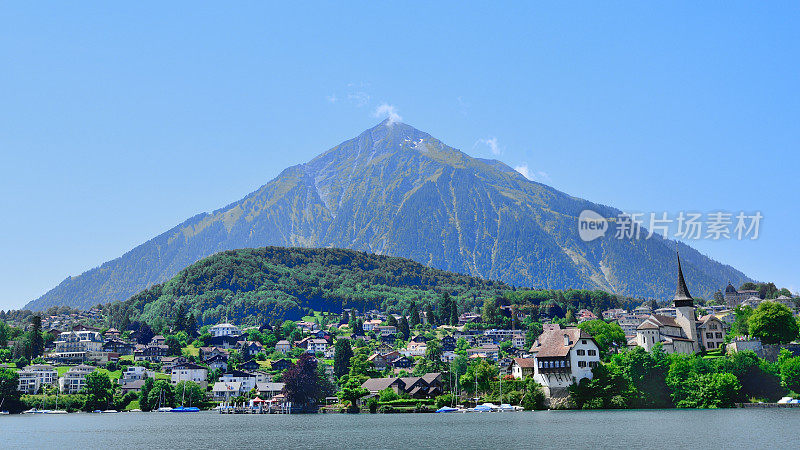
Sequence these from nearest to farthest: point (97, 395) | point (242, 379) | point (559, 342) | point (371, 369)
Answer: point (559, 342), point (97, 395), point (371, 369), point (242, 379)

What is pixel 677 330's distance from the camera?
118625mm

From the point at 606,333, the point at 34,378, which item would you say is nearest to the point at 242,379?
the point at 34,378

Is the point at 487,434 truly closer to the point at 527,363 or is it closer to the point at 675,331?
the point at 527,363

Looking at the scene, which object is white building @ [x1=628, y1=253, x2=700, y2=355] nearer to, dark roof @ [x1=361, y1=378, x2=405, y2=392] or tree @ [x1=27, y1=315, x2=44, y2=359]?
dark roof @ [x1=361, y1=378, x2=405, y2=392]

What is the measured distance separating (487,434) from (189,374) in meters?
111

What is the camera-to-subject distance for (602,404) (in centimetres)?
9488

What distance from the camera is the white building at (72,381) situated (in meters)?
143

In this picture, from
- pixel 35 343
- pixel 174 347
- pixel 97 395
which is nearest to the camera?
pixel 97 395

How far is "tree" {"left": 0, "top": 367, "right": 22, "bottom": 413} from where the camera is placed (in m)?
126

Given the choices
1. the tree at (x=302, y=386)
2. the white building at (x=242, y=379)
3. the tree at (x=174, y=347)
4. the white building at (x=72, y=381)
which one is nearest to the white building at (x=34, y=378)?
the white building at (x=72, y=381)

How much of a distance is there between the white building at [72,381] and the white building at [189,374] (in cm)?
1737

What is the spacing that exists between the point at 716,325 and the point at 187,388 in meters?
95.7

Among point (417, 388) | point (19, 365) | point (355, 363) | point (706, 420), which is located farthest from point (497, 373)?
point (19, 365)

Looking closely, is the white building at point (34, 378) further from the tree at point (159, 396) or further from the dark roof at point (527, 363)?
the dark roof at point (527, 363)
